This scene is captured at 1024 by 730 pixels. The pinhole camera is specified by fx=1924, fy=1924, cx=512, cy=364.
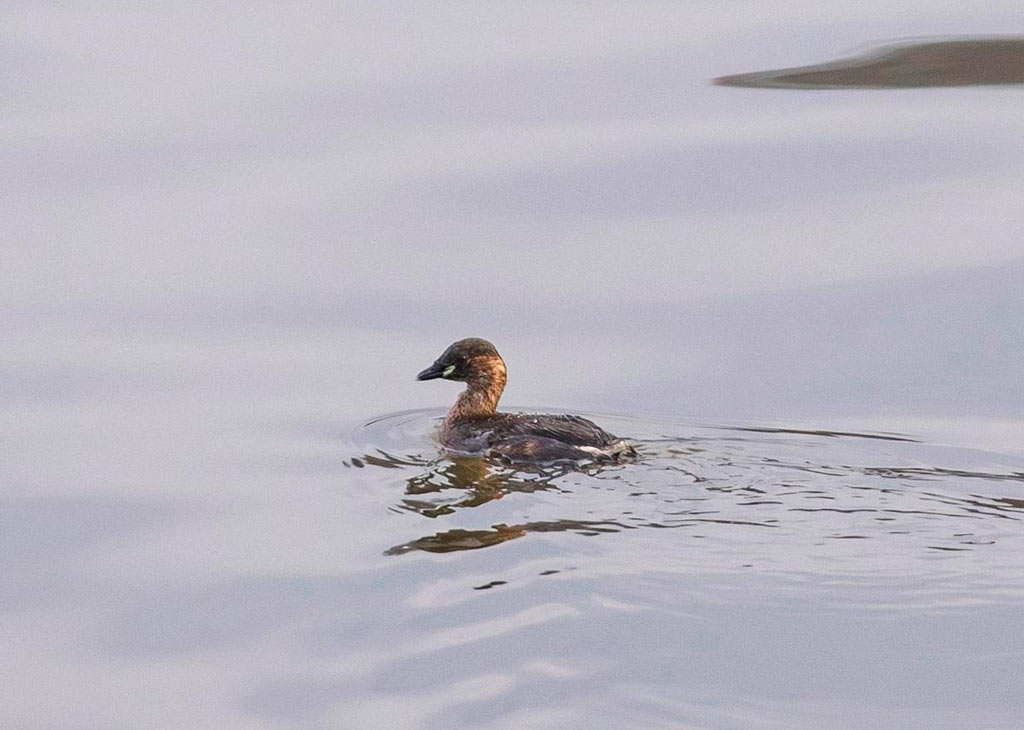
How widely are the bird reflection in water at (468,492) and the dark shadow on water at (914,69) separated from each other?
3.19m

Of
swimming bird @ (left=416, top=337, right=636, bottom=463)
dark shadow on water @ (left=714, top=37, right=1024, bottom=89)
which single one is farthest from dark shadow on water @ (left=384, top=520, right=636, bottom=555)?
dark shadow on water @ (left=714, top=37, right=1024, bottom=89)

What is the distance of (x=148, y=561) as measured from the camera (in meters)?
6.64

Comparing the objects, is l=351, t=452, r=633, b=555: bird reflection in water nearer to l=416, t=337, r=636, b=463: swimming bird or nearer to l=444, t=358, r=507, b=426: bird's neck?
l=416, t=337, r=636, b=463: swimming bird

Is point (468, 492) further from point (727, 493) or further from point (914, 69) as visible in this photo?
point (914, 69)

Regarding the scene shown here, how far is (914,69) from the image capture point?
10469 millimetres

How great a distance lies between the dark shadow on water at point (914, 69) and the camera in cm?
1037

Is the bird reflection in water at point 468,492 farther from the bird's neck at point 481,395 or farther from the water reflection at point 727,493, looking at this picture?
the bird's neck at point 481,395

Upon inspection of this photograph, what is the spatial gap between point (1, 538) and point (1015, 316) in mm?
4548

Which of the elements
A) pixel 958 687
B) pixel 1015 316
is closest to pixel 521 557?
pixel 958 687

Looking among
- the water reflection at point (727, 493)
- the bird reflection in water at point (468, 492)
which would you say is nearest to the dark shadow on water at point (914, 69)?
the water reflection at point (727, 493)

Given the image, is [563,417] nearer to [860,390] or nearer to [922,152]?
[860,390]

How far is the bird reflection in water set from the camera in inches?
269

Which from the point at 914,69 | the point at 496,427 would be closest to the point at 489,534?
the point at 496,427

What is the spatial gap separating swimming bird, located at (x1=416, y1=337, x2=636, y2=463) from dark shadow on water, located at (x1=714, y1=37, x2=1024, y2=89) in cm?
264
